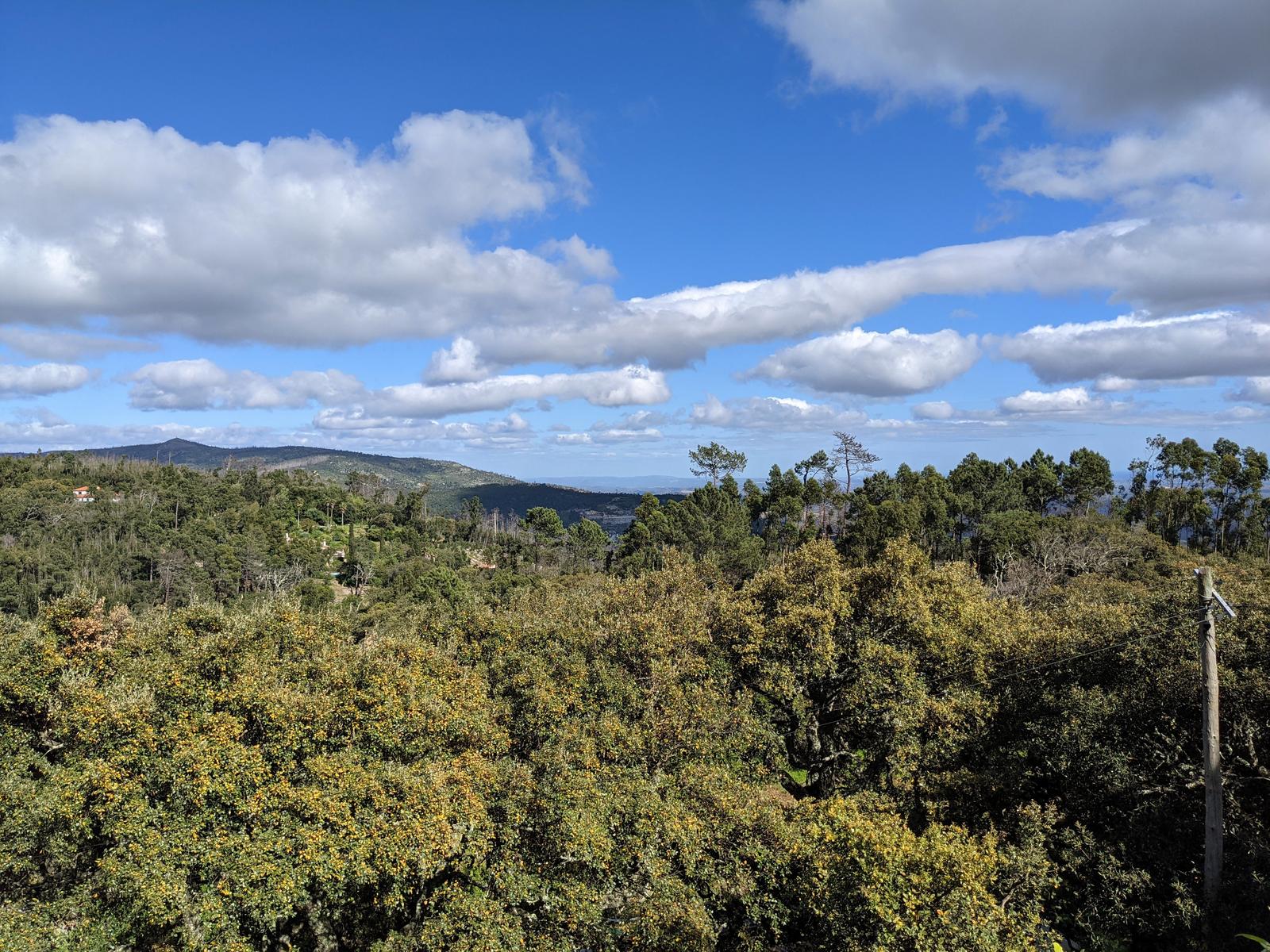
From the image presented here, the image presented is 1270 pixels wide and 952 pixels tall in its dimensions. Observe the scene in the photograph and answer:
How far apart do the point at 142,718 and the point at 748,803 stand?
13323 mm

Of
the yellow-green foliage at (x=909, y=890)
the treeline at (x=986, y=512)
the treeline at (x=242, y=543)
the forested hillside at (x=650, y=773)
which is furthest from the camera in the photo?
the treeline at (x=242, y=543)

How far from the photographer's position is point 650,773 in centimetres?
1767

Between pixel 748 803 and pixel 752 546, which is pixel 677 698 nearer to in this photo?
pixel 748 803

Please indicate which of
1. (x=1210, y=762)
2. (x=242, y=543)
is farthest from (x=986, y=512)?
(x=242, y=543)

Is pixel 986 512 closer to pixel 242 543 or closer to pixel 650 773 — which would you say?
pixel 650 773

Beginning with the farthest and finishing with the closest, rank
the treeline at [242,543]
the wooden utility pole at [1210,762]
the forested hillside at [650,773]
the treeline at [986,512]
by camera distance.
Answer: the treeline at [242,543]
the treeline at [986,512]
the wooden utility pole at [1210,762]
the forested hillside at [650,773]

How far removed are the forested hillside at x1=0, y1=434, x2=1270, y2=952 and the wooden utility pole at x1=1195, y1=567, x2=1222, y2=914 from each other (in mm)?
324

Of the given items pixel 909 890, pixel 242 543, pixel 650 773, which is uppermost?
pixel 909 890

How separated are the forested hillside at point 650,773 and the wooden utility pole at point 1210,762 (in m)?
0.32

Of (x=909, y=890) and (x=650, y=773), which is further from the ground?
(x=909, y=890)

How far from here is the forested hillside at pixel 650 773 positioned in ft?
42.6

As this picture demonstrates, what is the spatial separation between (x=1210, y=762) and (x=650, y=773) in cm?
1170

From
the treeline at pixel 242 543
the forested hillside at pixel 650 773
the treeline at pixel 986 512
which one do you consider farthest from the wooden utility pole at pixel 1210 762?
the treeline at pixel 242 543

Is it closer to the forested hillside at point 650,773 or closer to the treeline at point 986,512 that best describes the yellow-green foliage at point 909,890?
the forested hillside at point 650,773
